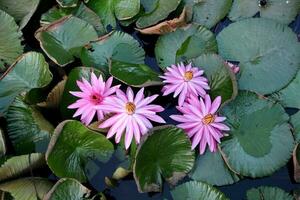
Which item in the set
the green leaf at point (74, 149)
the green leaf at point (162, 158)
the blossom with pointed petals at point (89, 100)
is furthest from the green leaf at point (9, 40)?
the green leaf at point (162, 158)

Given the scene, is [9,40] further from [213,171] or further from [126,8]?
[213,171]

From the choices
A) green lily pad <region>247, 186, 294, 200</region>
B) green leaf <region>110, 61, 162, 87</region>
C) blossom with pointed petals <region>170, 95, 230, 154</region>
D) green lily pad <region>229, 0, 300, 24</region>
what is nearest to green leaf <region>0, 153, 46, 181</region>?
green leaf <region>110, 61, 162, 87</region>

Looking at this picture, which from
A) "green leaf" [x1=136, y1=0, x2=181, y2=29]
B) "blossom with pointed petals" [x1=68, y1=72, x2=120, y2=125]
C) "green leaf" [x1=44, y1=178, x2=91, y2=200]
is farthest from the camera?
"green leaf" [x1=136, y1=0, x2=181, y2=29]

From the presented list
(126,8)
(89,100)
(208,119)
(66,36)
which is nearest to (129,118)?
(89,100)

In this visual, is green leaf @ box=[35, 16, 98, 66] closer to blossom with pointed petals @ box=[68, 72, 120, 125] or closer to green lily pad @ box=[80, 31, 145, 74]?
green lily pad @ box=[80, 31, 145, 74]

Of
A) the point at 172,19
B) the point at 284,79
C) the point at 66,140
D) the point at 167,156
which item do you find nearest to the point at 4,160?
the point at 66,140

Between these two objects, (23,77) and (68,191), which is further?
(23,77)
